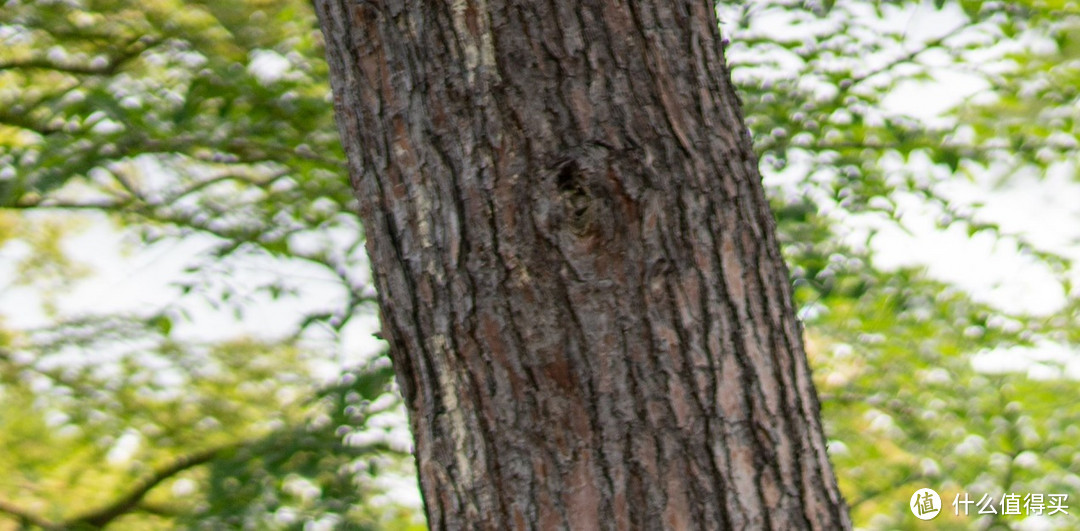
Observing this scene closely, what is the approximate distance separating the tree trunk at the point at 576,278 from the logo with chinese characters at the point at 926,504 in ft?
8.12

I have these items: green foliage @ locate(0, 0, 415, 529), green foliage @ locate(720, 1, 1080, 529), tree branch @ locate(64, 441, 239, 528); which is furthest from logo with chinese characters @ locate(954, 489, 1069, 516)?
tree branch @ locate(64, 441, 239, 528)

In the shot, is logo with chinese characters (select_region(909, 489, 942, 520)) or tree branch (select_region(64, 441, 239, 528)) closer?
logo with chinese characters (select_region(909, 489, 942, 520))

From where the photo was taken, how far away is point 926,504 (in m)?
3.99

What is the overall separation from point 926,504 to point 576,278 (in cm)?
326

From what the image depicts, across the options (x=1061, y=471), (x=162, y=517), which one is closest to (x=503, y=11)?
(x=1061, y=471)

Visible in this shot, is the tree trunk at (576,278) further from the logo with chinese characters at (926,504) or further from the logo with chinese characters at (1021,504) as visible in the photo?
the logo with chinese characters at (1021,504)

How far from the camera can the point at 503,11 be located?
139 centimetres

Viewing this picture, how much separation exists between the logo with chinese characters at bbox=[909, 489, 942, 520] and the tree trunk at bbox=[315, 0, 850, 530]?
2476 millimetres

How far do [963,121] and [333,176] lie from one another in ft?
8.56

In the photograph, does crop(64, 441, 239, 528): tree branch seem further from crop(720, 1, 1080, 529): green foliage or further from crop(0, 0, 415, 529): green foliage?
crop(720, 1, 1080, 529): green foliage

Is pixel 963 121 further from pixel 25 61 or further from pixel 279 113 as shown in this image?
pixel 25 61

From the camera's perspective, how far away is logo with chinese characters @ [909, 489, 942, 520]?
3607 mm

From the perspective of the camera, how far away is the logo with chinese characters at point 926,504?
3607mm

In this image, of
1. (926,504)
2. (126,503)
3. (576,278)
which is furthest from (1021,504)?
(126,503)
